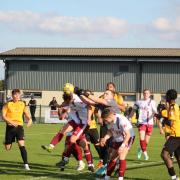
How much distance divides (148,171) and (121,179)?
2807mm

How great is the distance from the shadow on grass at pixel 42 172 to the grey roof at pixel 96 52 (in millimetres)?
41390

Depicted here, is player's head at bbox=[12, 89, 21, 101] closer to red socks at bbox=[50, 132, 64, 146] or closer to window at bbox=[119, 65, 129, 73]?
red socks at bbox=[50, 132, 64, 146]

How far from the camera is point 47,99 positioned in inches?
2276

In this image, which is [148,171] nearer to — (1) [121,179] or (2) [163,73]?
(1) [121,179]

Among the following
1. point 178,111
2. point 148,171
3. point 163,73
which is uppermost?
point 163,73

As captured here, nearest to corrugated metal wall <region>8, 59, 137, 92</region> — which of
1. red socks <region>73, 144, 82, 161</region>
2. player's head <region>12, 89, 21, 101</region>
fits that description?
red socks <region>73, 144, 82, 161</region>

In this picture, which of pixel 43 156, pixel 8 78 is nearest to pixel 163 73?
pixel 8 78

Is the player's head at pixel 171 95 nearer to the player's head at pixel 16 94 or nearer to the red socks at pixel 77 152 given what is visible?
the red socks at pixel 77 152

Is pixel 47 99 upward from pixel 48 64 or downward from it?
downward

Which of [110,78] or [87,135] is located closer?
[87,135]

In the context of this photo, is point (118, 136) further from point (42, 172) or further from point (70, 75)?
point (70, 75)

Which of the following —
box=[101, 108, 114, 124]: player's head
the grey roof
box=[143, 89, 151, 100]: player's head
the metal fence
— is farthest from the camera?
the grey roof

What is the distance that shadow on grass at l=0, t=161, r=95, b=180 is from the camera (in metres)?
12.3

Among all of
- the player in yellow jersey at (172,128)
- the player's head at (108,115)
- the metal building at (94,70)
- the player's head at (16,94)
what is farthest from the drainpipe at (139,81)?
the player's head at (108,115)
